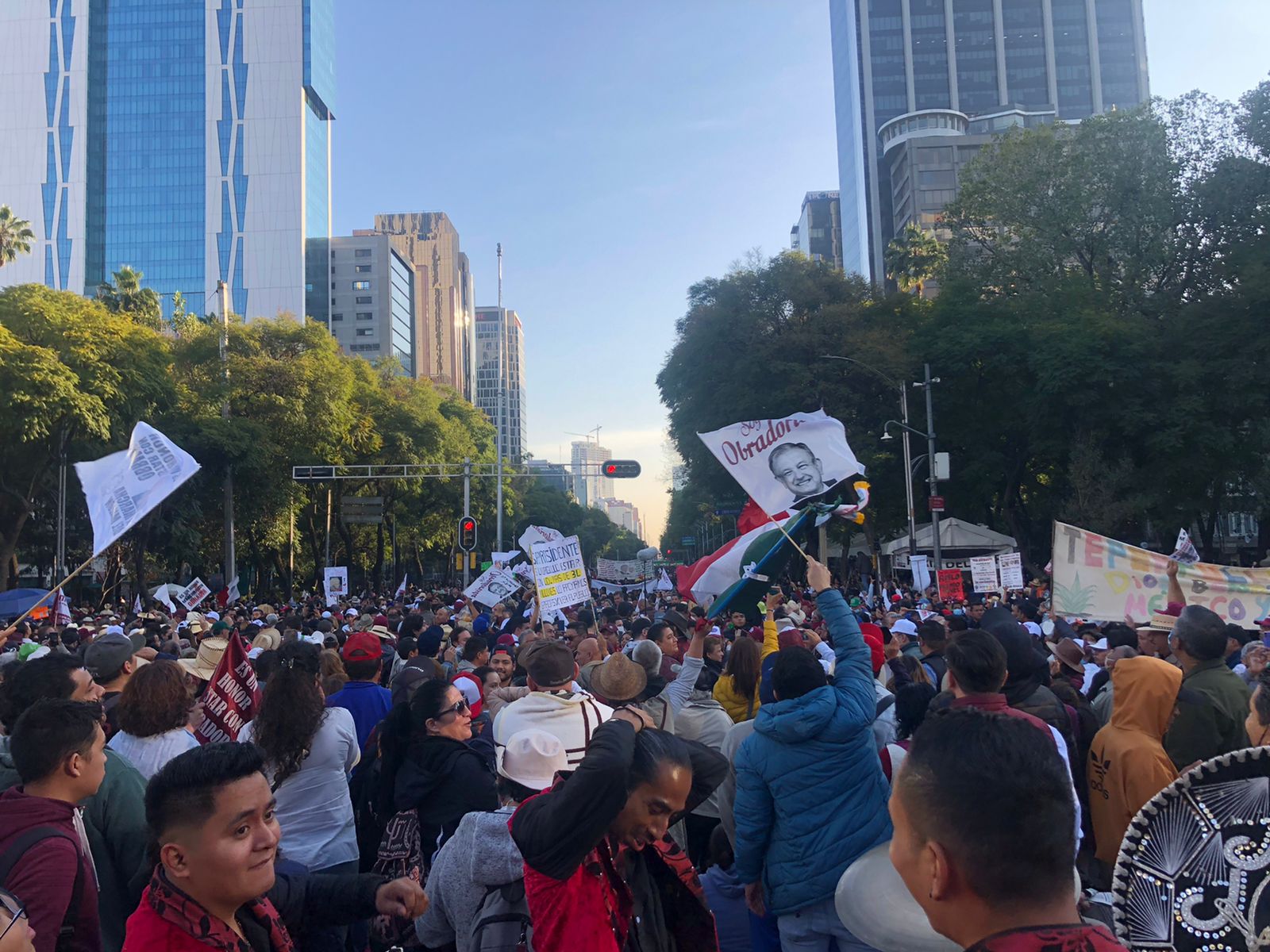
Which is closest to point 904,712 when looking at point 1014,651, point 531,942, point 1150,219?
point 1014,651

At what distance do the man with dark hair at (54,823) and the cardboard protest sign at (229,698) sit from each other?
2.16m

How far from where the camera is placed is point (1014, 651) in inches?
183

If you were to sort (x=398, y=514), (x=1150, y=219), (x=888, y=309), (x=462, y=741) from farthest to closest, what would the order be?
(x=398, y=514) < (x=888, y=309) < (x=1150, y=219) < (x=462, y=741)

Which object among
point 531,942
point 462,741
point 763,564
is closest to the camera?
point 531,942

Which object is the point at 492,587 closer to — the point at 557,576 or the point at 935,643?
the point at 557,576

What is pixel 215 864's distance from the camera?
249 cm

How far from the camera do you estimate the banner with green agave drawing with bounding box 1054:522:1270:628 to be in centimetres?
1002

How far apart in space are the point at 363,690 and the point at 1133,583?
8.62m

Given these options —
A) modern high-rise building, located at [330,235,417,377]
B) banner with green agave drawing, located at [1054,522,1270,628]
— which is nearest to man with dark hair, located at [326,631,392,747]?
banner with green agave drawing, located at [1054,522,1270,628]

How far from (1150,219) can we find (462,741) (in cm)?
3774

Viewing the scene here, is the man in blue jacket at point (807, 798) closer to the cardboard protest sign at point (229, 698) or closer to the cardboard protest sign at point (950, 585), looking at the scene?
the cardboard protest sign at point (229, 698)

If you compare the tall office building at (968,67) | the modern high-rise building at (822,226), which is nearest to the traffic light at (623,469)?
the tall office building at (968,67)

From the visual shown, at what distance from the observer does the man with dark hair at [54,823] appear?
2850mm

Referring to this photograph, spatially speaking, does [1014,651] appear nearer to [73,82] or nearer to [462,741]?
[462,741]
